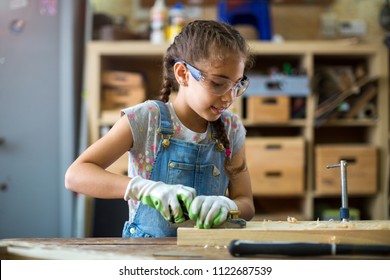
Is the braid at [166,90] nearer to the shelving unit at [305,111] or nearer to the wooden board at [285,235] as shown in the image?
the wooden board at [285,235]

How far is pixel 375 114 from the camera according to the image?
311 centimetres

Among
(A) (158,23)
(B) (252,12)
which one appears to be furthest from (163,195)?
(B) (252,12)

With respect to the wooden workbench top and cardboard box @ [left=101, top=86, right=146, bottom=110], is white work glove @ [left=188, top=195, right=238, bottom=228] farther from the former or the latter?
cardboard box @ [left=101, top=86, right=146, bottom=110]

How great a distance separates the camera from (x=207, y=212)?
971 millimetres

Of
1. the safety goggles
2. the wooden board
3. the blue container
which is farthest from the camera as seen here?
the blue container

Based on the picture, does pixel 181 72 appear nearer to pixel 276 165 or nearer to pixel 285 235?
pixel 285 235

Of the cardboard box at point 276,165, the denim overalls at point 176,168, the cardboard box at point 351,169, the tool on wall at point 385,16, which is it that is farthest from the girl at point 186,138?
the tool on wall at point 385,16

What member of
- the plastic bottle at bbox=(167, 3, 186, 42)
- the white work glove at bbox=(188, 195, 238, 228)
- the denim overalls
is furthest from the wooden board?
the plastic bottle at bbox=(167, 3, 186, 42)

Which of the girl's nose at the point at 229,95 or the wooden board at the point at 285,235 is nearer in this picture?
the wooden board at the point at 285,235

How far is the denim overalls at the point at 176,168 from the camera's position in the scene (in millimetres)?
1240

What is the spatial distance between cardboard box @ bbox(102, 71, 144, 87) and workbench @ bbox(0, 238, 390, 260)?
201 cm

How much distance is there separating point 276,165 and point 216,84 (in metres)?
1.85

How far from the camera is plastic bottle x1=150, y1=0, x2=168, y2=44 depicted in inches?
118

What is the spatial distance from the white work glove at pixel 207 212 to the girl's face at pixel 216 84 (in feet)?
0.89
